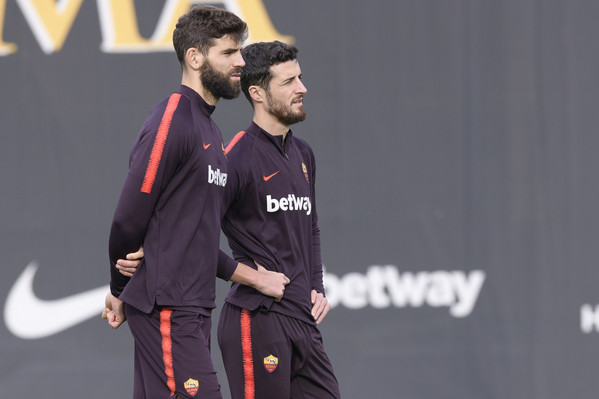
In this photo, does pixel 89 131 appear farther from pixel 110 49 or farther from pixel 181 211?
pixel 181 211

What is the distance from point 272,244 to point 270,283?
0.51ft

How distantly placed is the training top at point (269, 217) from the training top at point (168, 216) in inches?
19.3

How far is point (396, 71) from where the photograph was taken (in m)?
4.62

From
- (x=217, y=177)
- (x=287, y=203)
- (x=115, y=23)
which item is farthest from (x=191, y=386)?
(x=115, y=23)

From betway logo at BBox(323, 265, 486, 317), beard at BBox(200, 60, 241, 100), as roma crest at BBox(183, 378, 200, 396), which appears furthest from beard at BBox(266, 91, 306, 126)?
betway logo at BBox(323, 265, 486, 317)

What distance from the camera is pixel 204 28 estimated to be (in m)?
2.80

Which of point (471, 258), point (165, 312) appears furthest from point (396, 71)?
point (165, 312)

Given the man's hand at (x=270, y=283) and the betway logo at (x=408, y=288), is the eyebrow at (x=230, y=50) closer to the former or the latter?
the man's hand at (x=270, y=283)

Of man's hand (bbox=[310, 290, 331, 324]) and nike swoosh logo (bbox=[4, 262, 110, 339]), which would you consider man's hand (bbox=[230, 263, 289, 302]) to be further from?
nike swoosh logo (bbox=[4, 262, 110, 339])

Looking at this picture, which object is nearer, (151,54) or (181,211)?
(181,211)

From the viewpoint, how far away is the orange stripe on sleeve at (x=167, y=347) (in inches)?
104

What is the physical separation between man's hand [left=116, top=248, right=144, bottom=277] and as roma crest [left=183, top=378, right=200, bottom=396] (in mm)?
370

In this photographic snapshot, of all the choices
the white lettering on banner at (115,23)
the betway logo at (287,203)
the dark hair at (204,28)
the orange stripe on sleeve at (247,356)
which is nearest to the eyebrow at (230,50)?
the dark hair at (204,28)

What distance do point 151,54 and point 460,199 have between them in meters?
1.76
